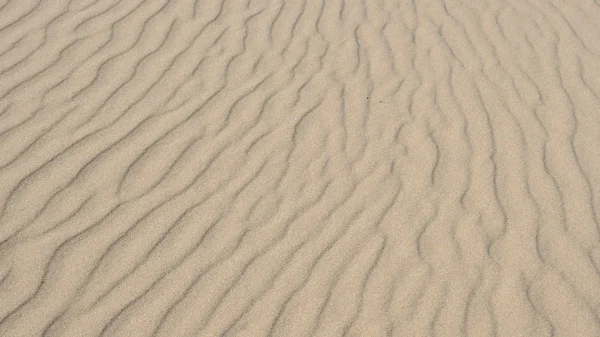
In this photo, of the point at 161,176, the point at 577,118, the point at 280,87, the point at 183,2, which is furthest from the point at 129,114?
the point at 577,118

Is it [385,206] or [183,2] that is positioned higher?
[183,2]

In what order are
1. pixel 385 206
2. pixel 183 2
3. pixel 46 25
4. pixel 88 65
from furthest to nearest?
pixel 183 2
pixel 46 25
pixel 88 65
pixel 385 206

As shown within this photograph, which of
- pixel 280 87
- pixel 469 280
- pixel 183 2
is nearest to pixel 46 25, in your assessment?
pixel 183 2

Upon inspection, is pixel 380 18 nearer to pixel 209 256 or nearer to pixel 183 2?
pixel 183 2


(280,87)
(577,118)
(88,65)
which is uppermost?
(88,65)

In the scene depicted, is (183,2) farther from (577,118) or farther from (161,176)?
(577,118)

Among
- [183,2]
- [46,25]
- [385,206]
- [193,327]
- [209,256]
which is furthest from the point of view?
[183,2]

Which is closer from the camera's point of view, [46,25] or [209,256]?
[209,256]
